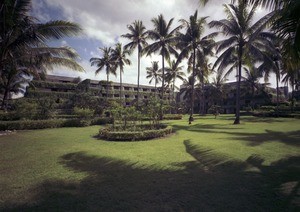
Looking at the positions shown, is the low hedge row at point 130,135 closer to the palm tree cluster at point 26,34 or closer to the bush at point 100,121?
the palm tree cluster at point 26,34

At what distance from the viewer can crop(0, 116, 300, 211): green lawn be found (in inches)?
155

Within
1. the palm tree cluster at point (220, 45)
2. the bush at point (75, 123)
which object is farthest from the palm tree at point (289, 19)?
the bush at point (75, 123)

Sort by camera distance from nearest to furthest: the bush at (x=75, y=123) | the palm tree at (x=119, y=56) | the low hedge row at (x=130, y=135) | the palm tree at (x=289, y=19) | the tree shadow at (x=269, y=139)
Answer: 1. the palm tree at (x=289, y=19)
2. the tree shadow at (x=269, y=139)
3. the low hedge row at (x=130, y=135)
4. the bush at (x=75, y=123)
5. the palm tree at (x=119, y=56)

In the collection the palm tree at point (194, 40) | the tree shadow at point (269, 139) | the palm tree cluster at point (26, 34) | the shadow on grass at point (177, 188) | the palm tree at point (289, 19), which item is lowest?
the shadow on grass at point (177, 188)

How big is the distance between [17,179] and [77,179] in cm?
161

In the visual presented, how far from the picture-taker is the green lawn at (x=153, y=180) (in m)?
3.95

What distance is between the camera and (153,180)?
17.0 feet

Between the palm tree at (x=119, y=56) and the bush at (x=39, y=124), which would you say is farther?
the palm tree at (x=119, y=56)

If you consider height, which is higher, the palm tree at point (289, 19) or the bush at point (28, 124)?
the palm tree at point (289, 19)

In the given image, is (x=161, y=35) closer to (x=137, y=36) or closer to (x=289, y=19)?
(x=137, y=36)

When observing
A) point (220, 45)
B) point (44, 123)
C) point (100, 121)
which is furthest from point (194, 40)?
point (44, 123)

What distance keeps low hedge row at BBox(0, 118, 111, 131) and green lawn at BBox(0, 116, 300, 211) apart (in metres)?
8.98

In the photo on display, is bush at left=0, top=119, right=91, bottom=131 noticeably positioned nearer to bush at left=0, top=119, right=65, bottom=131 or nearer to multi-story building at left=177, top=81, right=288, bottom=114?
bush at left=0, top=119, right=65, bottom=131

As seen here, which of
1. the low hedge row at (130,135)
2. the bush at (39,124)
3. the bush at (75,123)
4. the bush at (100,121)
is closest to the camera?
the low hedge row at (130,135)
